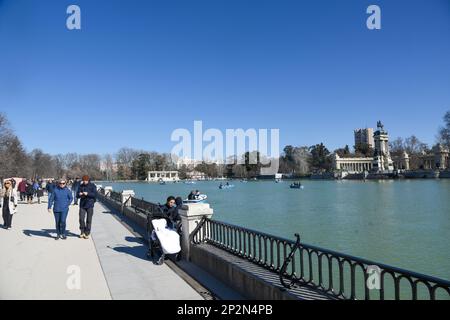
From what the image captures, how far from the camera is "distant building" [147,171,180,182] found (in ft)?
561

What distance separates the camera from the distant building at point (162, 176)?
6737 inches

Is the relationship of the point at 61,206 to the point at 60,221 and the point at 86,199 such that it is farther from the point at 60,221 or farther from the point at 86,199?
the point at 86,199

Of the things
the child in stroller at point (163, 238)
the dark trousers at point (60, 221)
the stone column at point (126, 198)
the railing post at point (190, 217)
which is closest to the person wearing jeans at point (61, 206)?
the dark trousers at point (60, 221)

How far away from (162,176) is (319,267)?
567ft

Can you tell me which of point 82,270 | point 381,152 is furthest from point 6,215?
point 381,152

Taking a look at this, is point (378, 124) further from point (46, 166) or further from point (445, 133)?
point (46, 166)

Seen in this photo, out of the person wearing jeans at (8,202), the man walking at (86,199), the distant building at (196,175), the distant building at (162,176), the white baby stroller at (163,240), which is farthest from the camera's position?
the distant building at (196,175)

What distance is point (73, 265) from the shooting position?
7.95 m

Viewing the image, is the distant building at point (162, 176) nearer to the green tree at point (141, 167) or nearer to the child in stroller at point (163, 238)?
the green tree at point (141, 167)

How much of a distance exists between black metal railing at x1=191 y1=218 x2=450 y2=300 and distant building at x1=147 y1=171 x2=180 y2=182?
16200 centimetres

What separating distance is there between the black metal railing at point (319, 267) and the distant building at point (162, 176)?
162001 millimetres
